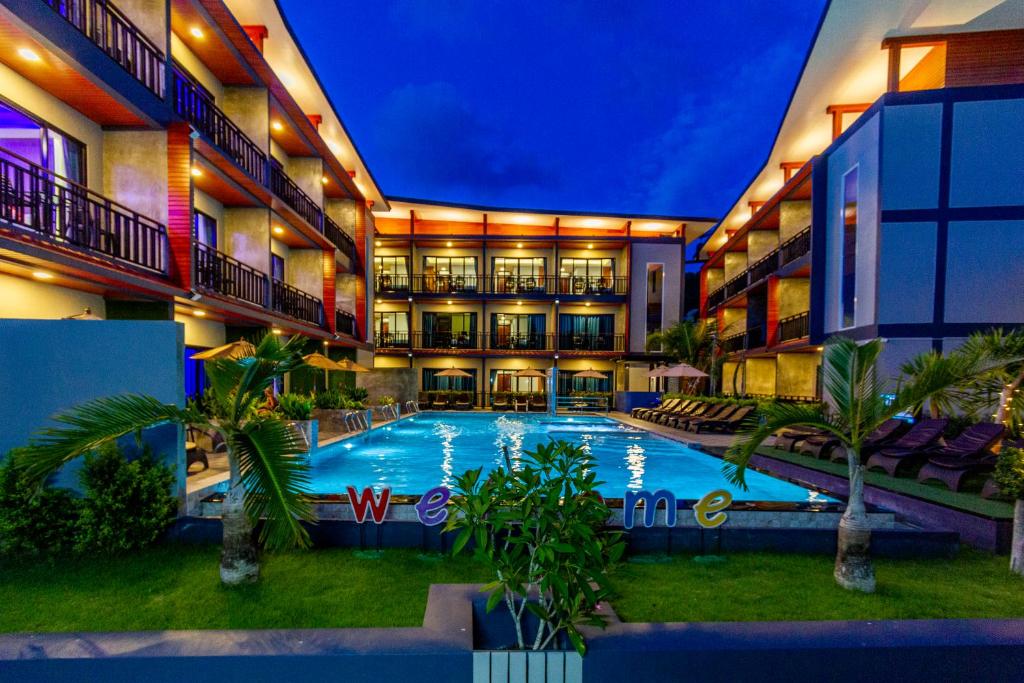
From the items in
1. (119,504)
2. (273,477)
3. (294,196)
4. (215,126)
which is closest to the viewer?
(273,477)

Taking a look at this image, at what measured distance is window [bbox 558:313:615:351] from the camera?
2650cm

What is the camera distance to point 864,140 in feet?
43.8

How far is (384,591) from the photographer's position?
3943 millimetres

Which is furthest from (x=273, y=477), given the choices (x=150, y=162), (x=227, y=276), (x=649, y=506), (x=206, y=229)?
(x=206, y=229)

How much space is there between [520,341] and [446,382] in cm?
485

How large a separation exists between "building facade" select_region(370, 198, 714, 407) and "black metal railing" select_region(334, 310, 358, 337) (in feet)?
15.8

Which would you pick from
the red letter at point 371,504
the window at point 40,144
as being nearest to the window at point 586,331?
the window at point 40,144

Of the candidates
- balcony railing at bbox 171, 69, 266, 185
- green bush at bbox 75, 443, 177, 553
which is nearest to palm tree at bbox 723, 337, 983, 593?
green bush at bbox 75, 443, 177, 553

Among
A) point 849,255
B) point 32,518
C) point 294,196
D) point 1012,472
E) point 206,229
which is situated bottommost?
point 32,518

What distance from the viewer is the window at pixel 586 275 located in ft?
87.3

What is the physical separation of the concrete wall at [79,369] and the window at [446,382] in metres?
21.2

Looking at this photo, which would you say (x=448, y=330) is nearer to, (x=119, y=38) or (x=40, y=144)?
(x=119, y=38)

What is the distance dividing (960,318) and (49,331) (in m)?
18.0

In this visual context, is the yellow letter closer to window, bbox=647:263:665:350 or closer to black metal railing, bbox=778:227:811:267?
black metal railing, bbox=778:227:811:267
